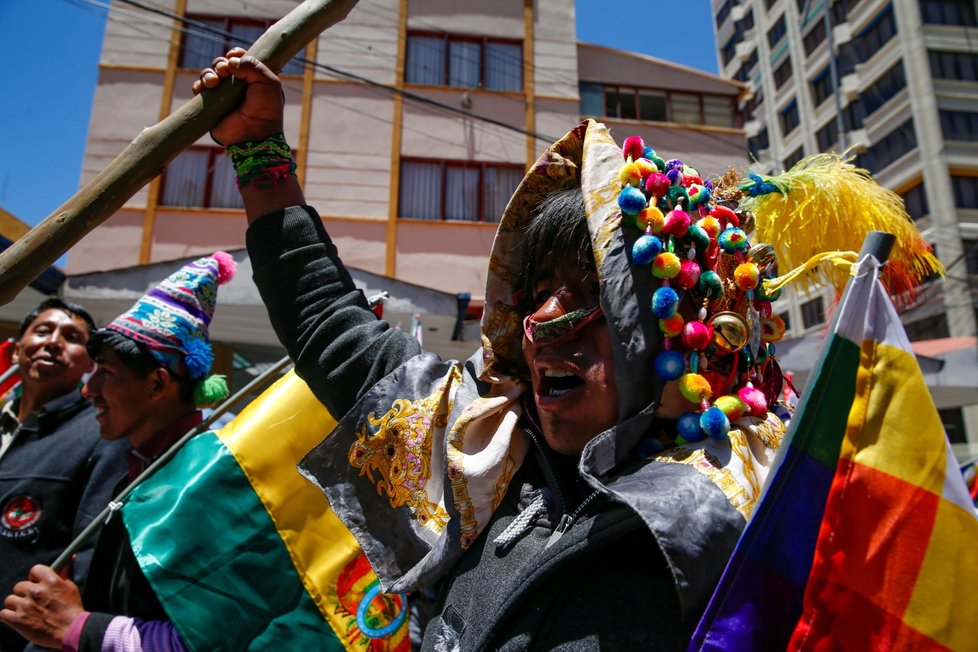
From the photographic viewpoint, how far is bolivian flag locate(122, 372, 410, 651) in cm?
188

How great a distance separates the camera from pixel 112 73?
Result: 1219cm

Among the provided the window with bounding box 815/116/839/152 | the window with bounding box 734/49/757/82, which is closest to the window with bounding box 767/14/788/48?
the window with bounding box 734/49/757/82

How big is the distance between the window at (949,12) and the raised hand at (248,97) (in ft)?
97.7

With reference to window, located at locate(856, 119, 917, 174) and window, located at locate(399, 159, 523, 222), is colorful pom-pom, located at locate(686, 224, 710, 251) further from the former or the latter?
window, located at locate(856, 119, 917, 174)

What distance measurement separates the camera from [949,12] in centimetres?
2423

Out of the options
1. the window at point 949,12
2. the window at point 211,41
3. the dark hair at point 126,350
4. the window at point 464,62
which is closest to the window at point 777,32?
the window at point 949,12

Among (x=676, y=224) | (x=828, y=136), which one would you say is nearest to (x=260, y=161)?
(x=676, y=224)

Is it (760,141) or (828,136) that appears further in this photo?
(760,141)

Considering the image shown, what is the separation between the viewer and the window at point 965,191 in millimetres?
21953

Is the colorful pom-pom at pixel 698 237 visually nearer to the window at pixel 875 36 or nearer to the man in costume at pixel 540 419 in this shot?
the man in costume at pixel 540 419

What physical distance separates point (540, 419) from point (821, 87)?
3284cm

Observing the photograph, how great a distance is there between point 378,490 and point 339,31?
1313 centimetres

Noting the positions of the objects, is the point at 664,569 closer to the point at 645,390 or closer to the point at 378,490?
the point at 645,390

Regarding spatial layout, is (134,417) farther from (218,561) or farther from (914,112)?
(914,112)
